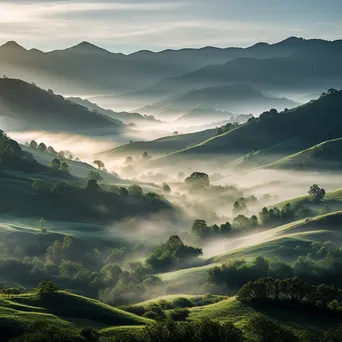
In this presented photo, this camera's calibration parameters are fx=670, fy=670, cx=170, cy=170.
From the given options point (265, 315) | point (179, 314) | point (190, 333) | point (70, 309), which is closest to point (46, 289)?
point (70, 309)

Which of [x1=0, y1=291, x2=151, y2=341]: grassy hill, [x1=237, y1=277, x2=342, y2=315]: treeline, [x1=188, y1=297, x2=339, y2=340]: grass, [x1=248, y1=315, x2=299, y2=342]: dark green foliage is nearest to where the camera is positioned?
[x1=0, y1=291, x2=151, y2=341]: grassy hill

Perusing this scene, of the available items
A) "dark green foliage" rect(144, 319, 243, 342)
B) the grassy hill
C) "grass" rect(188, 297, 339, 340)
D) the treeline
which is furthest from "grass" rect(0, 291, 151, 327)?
the treeline

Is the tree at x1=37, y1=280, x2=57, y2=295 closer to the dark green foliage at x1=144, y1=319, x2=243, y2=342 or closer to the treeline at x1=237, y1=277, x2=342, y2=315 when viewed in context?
the dark green foliage at x1=144, y1=319, x2=243, y2=342

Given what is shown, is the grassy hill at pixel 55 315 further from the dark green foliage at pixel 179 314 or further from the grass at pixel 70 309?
the dark green foliage at pixel 179 314

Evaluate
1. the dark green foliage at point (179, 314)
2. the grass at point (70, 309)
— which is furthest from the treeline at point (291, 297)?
the grass at point (70, 309)

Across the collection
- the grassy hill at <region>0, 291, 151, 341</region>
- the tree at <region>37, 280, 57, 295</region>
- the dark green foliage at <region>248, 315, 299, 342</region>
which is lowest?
the dark green foliage at <region>248, 315, 299, 342</region>

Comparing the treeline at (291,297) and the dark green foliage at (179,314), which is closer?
the dark green foliage at (179,314)

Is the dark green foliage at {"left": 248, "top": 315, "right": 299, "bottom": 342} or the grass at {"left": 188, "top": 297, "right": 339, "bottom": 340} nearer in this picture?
the dark green foliage at {"left": 248, "top": 315, "right": 299, "bottom": 342}

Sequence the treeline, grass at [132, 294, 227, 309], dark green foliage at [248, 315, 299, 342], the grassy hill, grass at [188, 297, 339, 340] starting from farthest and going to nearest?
grass at [132, 294, 227, 309], the treeline, grass at [188, 297, 339, 340], dark green foliage at [248, 315, 299, 342], the grassy hill

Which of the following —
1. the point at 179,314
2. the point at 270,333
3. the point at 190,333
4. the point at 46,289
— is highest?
the point at 46,289

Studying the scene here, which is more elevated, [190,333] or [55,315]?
[55,315]

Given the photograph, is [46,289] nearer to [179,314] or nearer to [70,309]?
[70,309]

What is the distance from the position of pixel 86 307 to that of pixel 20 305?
14.3m

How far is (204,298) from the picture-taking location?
193500mm
